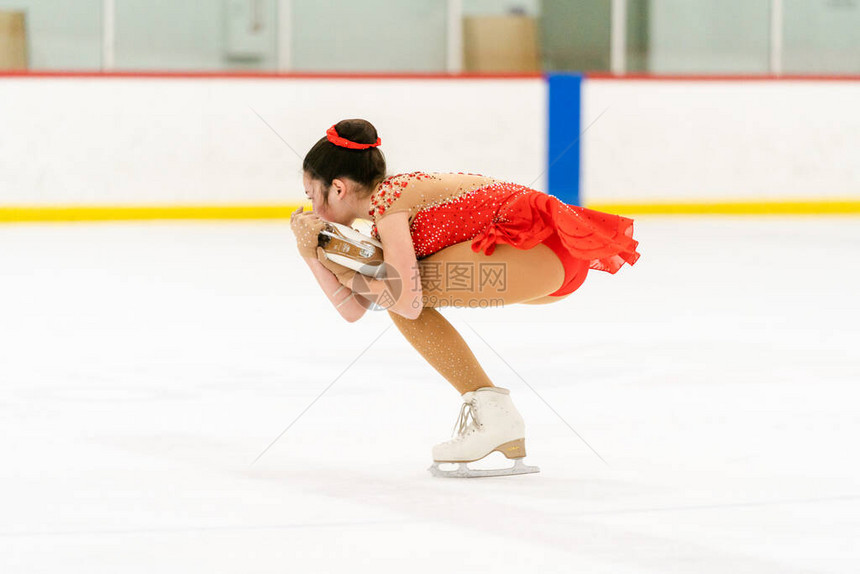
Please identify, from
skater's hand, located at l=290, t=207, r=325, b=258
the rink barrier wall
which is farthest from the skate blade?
the rink barrier wall

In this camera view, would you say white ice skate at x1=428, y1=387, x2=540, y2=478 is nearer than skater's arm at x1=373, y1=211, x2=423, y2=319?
No

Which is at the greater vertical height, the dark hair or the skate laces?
the dark hair

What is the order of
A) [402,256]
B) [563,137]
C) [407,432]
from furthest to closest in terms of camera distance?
[563,137] → [407,432] → [402,256]

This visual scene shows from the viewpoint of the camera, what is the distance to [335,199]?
220 centimetres

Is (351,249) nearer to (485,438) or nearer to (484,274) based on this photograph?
(484,274)

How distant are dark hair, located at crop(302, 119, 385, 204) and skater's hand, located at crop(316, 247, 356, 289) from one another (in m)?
0.11

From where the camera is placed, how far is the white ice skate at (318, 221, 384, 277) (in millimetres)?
2143

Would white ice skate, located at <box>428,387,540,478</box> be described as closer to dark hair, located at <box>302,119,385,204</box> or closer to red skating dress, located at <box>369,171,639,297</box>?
red skating dress, located at <box>369,171,639,297</box>

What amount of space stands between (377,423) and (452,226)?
627 mm

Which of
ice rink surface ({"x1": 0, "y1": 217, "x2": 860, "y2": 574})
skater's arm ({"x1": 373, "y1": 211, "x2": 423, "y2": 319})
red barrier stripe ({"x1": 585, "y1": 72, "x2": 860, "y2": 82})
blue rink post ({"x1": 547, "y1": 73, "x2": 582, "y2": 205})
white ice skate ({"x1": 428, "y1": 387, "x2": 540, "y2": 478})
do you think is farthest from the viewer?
red barrier stripe ({"x1": 585, "y1": 72, "x2": 860, "y2": 82})

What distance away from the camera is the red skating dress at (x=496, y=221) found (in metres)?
2.16

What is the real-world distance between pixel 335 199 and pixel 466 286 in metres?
0.28

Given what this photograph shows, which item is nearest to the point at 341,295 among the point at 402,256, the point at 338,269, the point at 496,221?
the point at 338,269

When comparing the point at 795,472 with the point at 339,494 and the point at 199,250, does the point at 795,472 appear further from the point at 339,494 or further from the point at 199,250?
the point at 199,250
